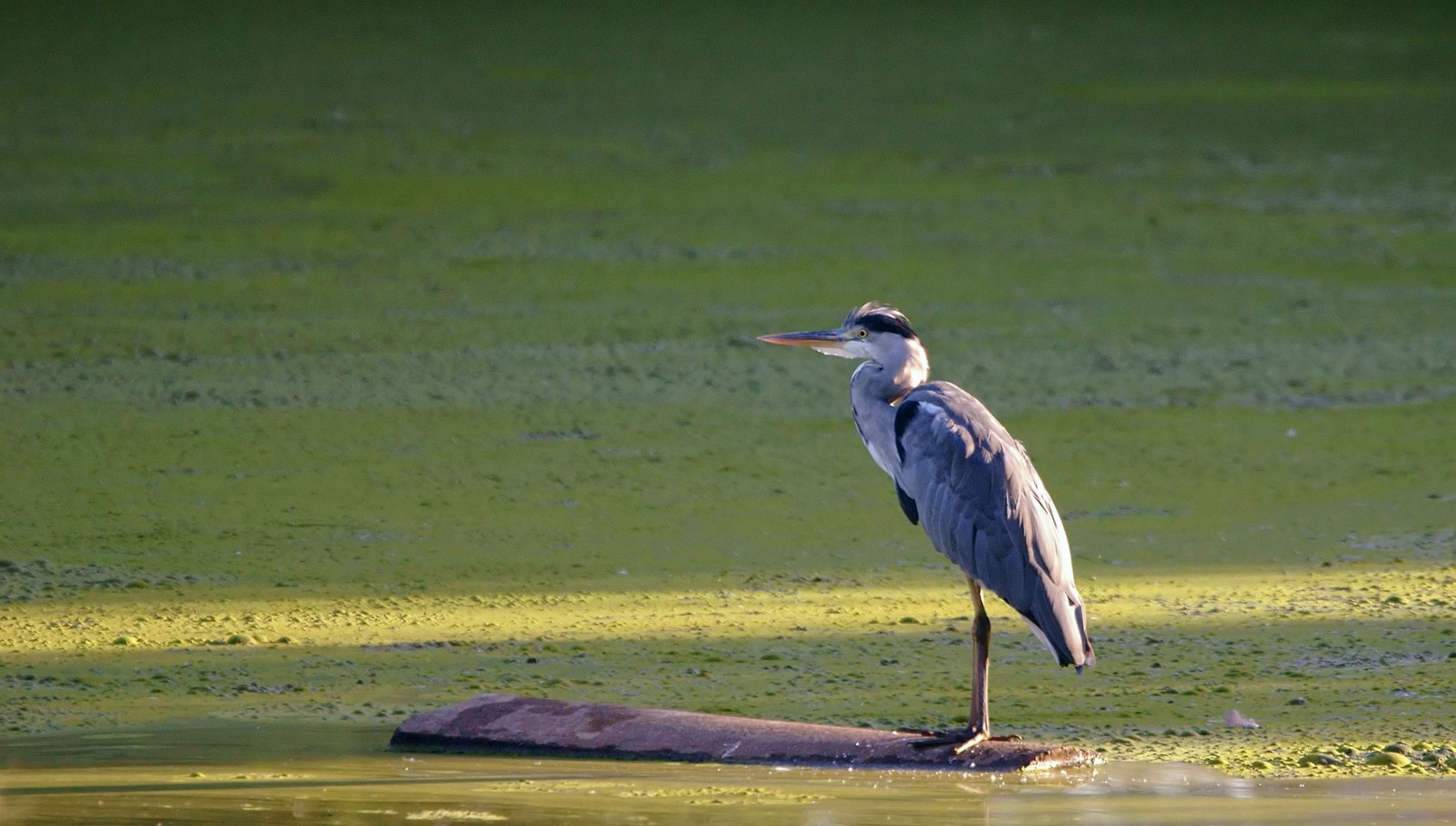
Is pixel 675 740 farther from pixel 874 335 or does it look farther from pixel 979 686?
pixel 874 335

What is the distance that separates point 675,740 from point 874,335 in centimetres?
143

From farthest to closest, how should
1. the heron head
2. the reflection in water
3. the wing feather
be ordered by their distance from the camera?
the heron head < the wing feather < the reflection in water

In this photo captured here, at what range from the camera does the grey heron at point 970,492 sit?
505 cm

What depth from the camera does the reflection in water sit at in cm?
442

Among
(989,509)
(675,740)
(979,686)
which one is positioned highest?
(989,509)

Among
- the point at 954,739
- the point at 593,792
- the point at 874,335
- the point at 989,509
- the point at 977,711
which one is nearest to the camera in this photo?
the point at 593,792

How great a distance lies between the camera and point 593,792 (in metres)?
4.66

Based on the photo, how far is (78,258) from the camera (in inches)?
444

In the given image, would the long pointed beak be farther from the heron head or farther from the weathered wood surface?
the weathered wood surface

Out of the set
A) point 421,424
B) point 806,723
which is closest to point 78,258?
point 421,424

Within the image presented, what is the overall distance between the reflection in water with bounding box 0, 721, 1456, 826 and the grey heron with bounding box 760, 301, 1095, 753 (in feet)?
1.12

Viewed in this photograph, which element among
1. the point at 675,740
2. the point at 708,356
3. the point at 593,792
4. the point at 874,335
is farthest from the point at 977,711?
the point at 708,356

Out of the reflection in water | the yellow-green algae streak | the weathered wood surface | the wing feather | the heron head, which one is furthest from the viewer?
the yellow-green algae streak

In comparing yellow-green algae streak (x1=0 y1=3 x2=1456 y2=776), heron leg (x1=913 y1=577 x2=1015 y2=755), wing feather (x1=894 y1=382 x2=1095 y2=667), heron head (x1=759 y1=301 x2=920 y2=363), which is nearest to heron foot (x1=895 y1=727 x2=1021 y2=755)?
heron leg (x1=913 y1=577 x2=1015 y2=755)
